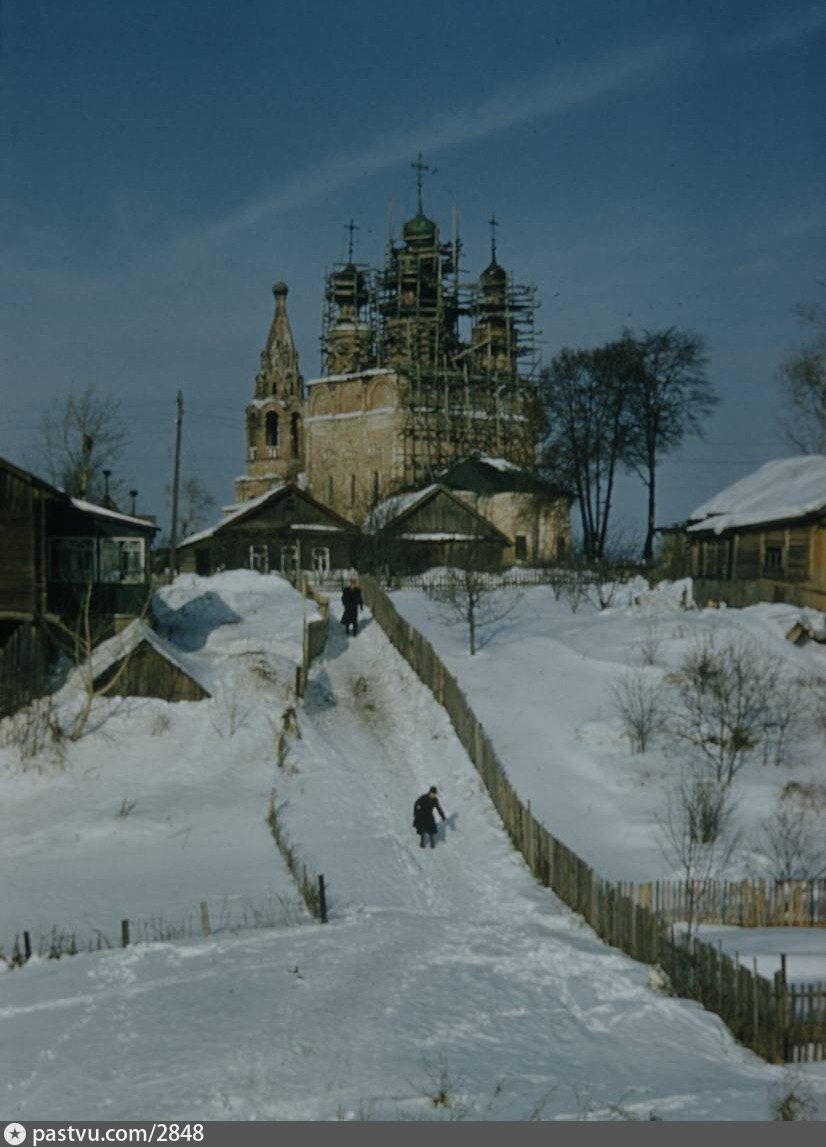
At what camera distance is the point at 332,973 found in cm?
1459

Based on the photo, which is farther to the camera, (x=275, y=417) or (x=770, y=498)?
(x=275, y=417)

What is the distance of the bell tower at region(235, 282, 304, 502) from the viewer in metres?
80.2

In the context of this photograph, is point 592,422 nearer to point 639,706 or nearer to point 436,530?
point 436,530

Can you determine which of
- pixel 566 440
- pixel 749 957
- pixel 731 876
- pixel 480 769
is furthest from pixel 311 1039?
pixel 566 440

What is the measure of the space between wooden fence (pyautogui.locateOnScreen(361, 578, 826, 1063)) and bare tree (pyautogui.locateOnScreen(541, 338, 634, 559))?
32713 mm

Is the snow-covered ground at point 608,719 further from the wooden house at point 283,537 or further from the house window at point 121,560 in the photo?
the wooden house at point 283,537

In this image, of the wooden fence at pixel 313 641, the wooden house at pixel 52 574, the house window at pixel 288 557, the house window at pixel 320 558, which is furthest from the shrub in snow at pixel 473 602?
the house window at pixel 288 557

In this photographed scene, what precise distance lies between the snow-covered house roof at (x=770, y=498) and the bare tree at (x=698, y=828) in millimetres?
13487

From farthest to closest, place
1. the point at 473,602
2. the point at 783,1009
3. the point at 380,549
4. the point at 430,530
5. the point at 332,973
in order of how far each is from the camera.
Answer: the point at 430,530 → the point at 380,549 → the point at 473,602 → the point at 332,973 → the point at 783,1009

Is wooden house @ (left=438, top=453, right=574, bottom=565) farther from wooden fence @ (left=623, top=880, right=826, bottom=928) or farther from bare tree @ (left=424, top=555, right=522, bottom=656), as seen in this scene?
wooden fence @ (left=623, top=880, right=826, bottom=928)

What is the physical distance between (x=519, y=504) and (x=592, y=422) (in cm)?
621

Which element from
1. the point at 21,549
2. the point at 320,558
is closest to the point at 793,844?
the point at 21,549

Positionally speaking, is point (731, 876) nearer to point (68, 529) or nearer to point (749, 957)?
point (749, 957)
